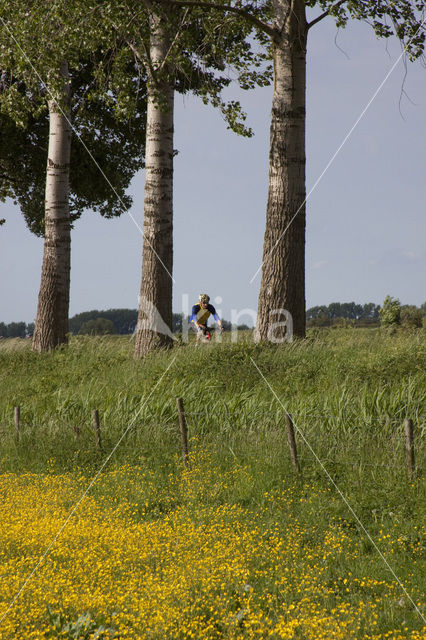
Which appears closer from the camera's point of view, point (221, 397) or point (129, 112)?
point (221, 397)

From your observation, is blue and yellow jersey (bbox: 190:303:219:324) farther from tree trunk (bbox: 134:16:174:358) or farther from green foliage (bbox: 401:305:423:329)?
green foliage (bbox: 401:305:423:329)

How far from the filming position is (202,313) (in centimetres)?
1648

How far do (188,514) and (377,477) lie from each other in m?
2.83

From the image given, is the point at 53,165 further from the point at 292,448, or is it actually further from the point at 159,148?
the point at 292,448

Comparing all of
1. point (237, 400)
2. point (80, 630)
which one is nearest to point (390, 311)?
point (237, 400)

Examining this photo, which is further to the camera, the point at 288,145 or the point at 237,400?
the point at 288,145

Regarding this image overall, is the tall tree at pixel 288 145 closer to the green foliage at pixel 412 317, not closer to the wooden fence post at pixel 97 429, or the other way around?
the wooden fence post at pixel 97 429

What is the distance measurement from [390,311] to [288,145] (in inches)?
1523

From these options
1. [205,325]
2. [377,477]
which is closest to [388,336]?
[205,325]

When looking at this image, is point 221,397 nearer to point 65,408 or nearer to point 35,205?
point 65,408

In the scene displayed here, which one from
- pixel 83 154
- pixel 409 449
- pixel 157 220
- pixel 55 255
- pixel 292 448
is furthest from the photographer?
pixel 83 154

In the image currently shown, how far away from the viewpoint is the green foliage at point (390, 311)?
49.4 meters

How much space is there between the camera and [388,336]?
16.3m

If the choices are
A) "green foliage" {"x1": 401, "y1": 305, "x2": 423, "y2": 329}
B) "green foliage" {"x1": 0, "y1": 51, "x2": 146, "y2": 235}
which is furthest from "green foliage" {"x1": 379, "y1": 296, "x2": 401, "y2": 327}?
"green foliage" {"x1": 0, "y1": 51, "x2": 146, "y2": 235}
